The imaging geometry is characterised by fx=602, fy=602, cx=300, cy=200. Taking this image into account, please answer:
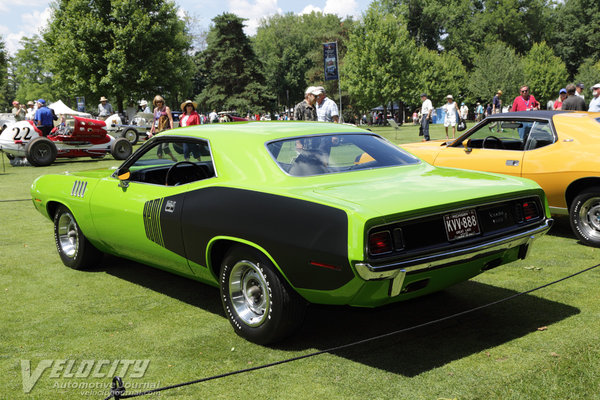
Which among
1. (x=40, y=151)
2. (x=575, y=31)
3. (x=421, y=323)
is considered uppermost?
(x=575, y=31)

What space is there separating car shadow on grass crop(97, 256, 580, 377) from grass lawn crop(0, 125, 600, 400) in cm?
1

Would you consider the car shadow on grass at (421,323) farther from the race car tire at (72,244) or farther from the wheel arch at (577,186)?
the wheel arch at (577,186)

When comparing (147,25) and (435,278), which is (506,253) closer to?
(435,278)

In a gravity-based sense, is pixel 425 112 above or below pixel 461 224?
above

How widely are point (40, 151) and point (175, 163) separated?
1364 centimetres

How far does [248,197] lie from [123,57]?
37417mm

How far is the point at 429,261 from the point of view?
353cm

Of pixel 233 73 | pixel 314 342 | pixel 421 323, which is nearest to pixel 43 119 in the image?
pixel 314 342

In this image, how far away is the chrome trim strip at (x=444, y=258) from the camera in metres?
3.33

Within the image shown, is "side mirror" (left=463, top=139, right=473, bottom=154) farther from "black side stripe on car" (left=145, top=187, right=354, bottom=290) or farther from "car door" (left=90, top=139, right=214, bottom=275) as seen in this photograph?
"black side stripe on car" (left=145, top=187, right=354, bottom=290)

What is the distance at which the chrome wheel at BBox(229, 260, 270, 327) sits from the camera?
407 centimetres

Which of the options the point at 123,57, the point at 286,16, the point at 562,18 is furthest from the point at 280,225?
the point at 286,16

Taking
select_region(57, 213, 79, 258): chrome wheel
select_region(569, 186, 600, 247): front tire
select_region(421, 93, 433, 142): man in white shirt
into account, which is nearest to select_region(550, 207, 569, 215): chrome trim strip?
select_region(569, 186, 600, 247): front tire

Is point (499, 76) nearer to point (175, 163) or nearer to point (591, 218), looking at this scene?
point (591, 218)
